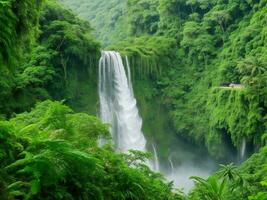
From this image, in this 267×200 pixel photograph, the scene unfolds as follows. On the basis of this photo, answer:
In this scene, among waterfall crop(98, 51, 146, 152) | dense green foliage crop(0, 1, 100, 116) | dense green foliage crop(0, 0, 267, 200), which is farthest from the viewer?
waterfall crop(98, 51, 146, 152)

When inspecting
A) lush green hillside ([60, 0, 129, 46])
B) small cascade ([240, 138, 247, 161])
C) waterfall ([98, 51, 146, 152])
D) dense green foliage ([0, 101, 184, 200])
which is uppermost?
lush green hillside ([60, 0, 129, 46])

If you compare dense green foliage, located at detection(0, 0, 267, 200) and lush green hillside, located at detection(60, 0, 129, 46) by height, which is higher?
lush green hillside, located at detection(60, 0, 129, 46)

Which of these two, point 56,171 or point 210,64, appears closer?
point 56,171

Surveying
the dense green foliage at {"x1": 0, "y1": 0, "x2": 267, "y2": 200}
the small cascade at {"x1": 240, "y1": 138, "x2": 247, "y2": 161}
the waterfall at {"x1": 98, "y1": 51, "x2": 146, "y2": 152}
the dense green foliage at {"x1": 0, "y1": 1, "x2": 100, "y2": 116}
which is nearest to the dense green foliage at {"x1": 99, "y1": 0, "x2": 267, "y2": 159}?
the dense green foliage at {"x1": 0, "y1": 0, "x2": 267, "y2": 200}

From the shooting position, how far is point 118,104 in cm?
2916

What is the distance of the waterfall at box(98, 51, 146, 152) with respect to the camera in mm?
28250

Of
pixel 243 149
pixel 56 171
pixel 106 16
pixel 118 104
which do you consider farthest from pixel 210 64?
pixel 56 171

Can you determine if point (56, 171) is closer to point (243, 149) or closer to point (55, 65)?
point (55, 65)

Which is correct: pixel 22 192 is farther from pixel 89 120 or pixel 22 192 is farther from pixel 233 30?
pixel 233 30

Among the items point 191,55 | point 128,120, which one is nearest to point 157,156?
point 128,120

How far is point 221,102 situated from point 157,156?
5.80 meters

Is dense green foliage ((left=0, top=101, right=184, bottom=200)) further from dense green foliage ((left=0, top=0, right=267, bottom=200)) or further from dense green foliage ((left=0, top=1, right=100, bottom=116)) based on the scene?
dense green foliage ((left=0, top=1, right=100, bottom=116))

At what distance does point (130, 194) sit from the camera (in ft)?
20.4

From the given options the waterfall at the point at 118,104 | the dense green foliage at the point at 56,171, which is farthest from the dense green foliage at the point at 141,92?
the waterfall at the point at 118,104
